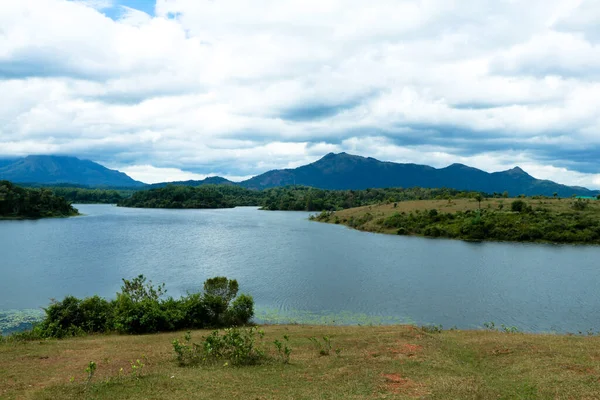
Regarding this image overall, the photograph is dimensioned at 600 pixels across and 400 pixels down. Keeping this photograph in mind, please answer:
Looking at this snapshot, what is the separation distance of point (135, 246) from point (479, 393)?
8309 cm

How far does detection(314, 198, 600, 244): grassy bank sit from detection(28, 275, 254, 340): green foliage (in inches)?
3547

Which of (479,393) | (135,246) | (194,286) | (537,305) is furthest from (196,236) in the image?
(479,393)

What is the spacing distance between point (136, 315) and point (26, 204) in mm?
160057

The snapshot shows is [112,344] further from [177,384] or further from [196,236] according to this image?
[196,236]

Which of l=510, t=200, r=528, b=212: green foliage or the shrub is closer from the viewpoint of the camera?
the shrub

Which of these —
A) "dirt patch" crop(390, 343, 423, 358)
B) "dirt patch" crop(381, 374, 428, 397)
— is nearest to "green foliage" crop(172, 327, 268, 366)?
"dirt patch" crop(381, 374, 428, 397)

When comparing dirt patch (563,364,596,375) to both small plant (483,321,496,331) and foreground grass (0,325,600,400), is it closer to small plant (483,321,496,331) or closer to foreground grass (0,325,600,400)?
foreground grass (0,325,600,400)

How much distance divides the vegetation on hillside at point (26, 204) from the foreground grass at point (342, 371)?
162428 millimetres

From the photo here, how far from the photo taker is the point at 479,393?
52.1 ft

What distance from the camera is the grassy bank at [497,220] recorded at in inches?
4040

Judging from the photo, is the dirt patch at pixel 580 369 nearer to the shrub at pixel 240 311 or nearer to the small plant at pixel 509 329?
the small plant at pixel 509 329

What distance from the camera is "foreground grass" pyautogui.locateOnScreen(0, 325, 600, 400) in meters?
15.9

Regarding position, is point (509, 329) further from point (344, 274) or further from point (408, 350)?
point (344, 274)

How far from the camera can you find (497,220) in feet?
368
